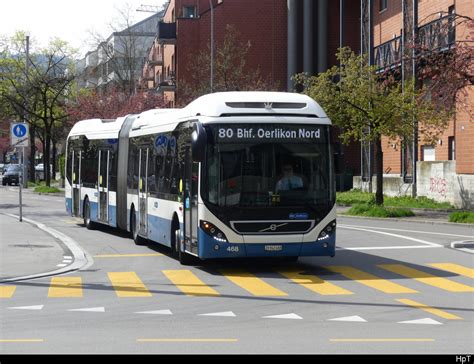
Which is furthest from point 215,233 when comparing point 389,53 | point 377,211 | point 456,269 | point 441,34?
point 389,53

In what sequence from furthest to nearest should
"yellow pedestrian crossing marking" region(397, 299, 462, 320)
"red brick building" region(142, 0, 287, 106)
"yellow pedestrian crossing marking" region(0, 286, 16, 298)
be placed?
"red brick building" region(142, 0, 287, 106) < "yellow pedestrian crossing marking" region(0, 286, 16, 298) < "yellow pedestrian crossing marking" region(397, 299, 462, 320)

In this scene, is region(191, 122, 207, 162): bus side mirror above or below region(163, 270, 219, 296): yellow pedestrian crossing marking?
above

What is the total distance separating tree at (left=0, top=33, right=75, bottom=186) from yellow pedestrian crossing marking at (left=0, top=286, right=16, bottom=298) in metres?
51.3

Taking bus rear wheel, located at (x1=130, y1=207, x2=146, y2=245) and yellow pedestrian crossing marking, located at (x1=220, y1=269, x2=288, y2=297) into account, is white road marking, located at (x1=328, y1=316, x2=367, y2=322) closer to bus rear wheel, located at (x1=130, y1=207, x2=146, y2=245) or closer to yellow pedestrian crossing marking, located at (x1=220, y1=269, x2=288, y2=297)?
yellow pedestrian crossing marking, located at (x1=220, y1=269, x2=288, y2=297)

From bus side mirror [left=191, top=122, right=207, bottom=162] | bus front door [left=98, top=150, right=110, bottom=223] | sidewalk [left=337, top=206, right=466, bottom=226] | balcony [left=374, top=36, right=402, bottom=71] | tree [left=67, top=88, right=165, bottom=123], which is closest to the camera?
bus side mirror [left=191, top=122, right=207, bottom=162]

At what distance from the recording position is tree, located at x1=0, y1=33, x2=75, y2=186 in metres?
67.6

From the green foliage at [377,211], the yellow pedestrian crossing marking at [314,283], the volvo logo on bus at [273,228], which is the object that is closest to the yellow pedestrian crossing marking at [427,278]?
the yellow pedestrian crossing marking at [314,283]

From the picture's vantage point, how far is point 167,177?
18.8 metres

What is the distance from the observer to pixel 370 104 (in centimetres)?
3547

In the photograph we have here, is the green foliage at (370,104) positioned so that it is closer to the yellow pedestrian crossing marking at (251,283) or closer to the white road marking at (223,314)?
the yellow pedestrian crossing marking at (251,283)

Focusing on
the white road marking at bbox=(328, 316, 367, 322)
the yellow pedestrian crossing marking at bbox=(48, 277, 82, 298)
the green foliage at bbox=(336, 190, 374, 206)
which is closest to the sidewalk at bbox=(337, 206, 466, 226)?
the green foliage at bbox=(336, 190, 374, 206)

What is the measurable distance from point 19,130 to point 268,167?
15.4 metres

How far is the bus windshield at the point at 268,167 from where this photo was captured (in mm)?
15891
